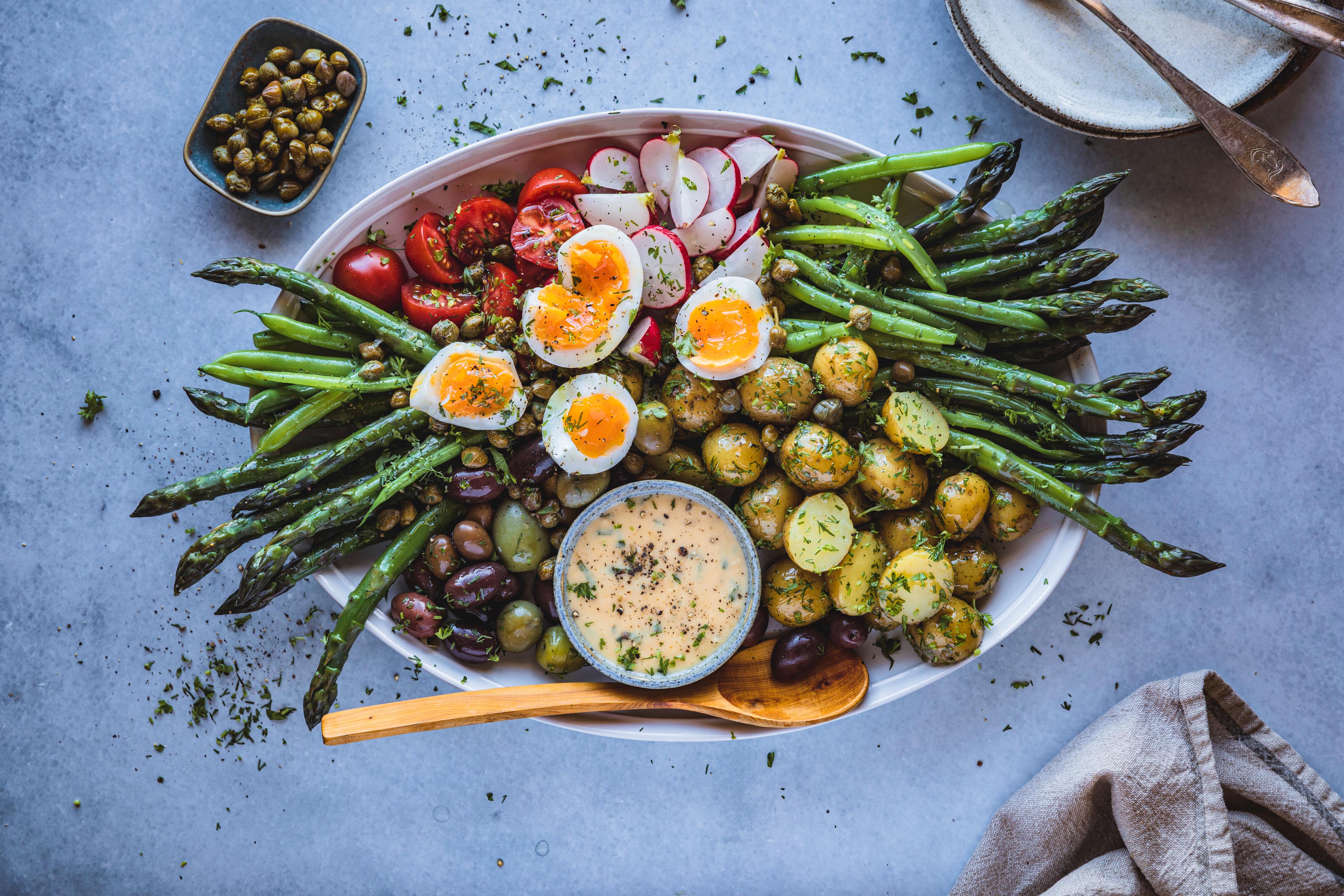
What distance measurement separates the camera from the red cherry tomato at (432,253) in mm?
2521

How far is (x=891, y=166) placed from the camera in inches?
97.0

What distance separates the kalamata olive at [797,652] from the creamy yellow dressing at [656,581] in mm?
238

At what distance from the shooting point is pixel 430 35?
2.82m

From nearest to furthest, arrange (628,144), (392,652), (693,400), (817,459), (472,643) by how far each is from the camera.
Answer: (817,459), (693,400), (472,643), (628,144), (392,652)

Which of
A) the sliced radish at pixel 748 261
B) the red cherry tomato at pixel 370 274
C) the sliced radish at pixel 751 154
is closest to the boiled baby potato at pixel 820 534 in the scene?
the sliced radish at pixel 748 261

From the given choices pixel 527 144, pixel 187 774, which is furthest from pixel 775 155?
pixel 187 774

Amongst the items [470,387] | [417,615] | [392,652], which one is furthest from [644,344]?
[392,652]

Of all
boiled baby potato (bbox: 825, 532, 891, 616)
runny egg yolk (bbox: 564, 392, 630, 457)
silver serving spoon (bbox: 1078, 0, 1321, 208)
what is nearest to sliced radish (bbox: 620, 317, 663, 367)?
runny egg yolk (bbox: 564, 392, 630, 457)

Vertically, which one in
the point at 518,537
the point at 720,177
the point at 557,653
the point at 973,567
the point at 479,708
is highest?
the point at 720,177

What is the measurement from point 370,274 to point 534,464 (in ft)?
2.72

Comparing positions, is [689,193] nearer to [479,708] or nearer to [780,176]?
[780,176]

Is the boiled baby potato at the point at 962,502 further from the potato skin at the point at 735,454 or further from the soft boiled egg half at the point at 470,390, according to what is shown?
the soft boiled egg half at the point at 470,390

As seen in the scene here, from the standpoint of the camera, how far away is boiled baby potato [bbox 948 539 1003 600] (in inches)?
98.0

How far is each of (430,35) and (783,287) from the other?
63.2 inches
